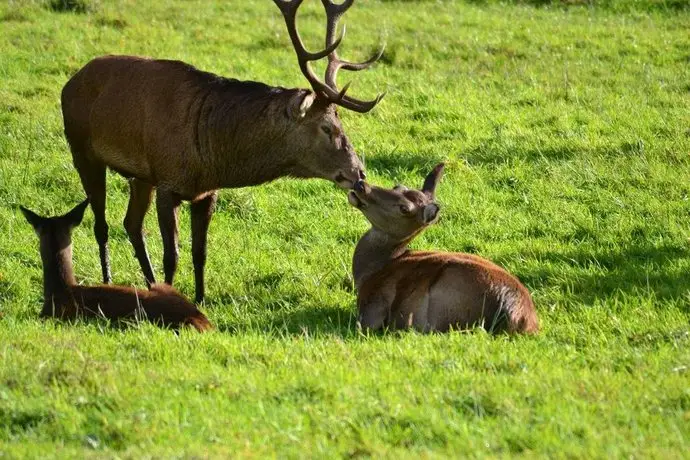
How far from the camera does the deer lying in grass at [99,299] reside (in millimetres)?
7703

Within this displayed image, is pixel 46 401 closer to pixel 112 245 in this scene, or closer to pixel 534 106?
pixel 112 245

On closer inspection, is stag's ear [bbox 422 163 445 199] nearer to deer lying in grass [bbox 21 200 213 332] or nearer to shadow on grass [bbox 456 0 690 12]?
deer lying in grass [bbox 21 200 213 332]

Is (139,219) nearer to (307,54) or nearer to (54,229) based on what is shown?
(54,229)

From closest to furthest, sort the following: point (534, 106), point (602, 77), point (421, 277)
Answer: point (421, 277) → point (534, 106) → point (602, 77)

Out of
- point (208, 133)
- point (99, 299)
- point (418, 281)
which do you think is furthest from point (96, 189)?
point (418, 281)

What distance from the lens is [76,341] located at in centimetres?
698

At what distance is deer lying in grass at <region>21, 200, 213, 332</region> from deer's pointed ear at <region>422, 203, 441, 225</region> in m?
1.61

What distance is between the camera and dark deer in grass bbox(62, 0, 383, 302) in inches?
359

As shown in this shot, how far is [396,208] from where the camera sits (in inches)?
330

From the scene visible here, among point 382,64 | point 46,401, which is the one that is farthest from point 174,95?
point 382,64

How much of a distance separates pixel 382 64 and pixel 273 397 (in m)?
9.86

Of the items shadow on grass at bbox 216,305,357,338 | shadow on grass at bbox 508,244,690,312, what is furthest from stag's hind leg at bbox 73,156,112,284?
shadow on grass at bbox 508,244,690,312

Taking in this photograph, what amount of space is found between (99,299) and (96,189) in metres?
2.25

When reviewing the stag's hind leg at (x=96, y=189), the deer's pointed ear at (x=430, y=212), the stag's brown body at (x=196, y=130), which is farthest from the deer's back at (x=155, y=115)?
the deer's pointed ear at (x=430, y=212)
